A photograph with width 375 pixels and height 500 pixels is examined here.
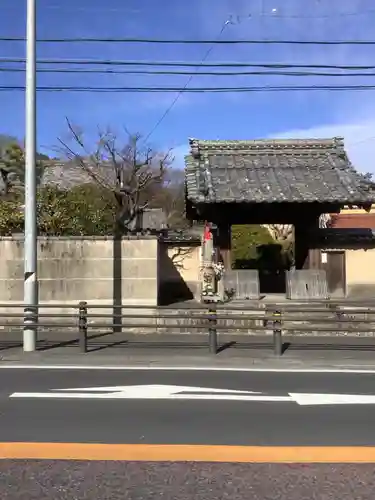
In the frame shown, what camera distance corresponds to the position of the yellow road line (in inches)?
197

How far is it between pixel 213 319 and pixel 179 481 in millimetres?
6263

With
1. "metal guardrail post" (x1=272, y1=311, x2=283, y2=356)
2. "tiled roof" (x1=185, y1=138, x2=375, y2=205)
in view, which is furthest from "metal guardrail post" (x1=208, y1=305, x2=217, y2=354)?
"tiled roof" (x1=185, y1=138, x2=375, y2=205)

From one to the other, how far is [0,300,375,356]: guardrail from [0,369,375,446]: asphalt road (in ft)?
5.90

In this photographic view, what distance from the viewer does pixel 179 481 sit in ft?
14.6

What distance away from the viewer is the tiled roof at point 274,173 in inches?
594

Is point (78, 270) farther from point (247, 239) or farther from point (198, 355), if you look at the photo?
point (247, 239)

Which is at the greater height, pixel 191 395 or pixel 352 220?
pixel 352 220

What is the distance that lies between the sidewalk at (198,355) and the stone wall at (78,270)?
2.08 metres

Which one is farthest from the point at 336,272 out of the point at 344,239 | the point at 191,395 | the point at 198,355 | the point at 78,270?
the point at 191,395

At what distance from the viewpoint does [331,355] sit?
10.5 m

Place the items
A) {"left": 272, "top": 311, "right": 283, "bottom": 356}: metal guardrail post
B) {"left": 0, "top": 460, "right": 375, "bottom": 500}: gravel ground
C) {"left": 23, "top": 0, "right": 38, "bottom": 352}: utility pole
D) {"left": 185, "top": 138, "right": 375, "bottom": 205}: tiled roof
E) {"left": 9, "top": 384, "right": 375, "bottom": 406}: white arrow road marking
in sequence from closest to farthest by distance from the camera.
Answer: {"left": 0, "top": 460, "right": 375, "bottom": 500}: gravel ground, {"left": 9, "top": 384, "right": 375, "bottom": 406}: white arrow road marking, {"left": 272, "top": 311, "right": 283, "bottom": 356}: metal guardrail post, {"left": 23, "top": 0, "right": 38, "bottom": 352}: utility pole, {"left": 185, "top": 138, "right": 375, "bottom": 205}: tiled roof

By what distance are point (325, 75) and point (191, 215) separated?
781 centimetres

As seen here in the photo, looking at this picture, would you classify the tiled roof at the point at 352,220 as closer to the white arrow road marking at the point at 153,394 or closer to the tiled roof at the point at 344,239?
the tiled roof at the point at 344,239

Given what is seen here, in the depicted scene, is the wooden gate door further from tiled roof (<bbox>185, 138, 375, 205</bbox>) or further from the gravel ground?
the gravel ground
